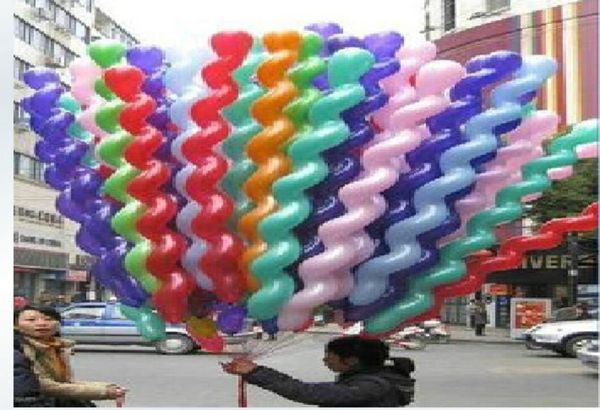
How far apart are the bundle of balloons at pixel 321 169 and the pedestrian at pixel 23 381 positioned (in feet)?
1.31

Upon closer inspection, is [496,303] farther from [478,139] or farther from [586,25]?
[478,139]

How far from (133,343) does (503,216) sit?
986 centimetres

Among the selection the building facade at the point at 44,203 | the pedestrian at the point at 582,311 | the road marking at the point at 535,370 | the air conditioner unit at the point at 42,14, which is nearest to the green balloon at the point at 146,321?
the road marking at the point at 535,370

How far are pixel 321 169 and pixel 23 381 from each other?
Answer: 3.14 ft

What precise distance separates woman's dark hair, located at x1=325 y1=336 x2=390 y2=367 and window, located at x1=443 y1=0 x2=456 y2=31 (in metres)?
20.1

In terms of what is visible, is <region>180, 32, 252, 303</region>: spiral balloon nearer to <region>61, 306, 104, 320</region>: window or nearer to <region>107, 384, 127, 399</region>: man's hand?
<region>107, 384, 127, 399</region>: man's hand

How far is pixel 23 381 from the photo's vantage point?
2553mm

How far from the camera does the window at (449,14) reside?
22.0 metres

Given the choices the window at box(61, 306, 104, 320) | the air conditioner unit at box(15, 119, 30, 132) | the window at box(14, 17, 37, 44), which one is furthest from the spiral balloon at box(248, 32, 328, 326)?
the window at box(14, 17, 37, 44)

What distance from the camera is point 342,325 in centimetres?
247

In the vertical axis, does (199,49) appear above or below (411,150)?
above

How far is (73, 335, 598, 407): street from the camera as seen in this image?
7.29 m

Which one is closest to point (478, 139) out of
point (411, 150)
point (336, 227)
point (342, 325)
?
point (411, 150)

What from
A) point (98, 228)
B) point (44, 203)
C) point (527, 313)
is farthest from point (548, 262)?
point (98, 228)
